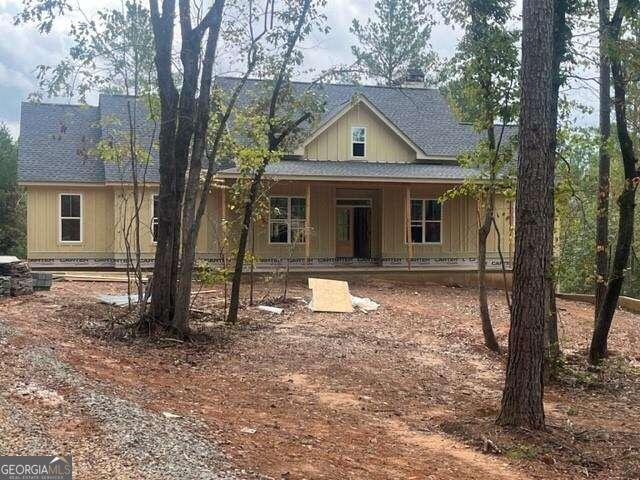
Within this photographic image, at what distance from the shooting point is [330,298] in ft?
52.2

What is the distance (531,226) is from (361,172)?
44.2ft

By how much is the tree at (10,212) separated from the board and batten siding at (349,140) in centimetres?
1491

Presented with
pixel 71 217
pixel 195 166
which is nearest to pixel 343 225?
pixel 71 217

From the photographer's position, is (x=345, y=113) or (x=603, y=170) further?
(x=345, y=113)

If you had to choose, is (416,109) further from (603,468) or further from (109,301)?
(603,468)

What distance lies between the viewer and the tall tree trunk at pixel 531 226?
702 centimetres

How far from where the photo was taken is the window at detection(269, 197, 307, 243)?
21469mm

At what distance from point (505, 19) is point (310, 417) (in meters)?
7.45

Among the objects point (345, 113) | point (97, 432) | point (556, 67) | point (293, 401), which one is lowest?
point (293, 401)

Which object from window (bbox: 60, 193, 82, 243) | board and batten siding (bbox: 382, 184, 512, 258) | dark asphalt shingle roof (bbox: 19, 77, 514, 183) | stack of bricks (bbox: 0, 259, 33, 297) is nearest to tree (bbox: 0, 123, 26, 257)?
dark asphalt shingle roof (bbox: 19, 77, 514, 183)

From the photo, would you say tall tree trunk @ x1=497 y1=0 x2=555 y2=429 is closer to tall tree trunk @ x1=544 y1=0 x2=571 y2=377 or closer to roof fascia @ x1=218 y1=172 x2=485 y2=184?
tall tree trunk @ x1=544 y1=0 x2=571 y2=377

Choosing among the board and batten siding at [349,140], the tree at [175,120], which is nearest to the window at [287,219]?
the board and batten siding at [349,140]

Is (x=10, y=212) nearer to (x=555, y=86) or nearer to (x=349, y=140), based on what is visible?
(x=349, y=140)

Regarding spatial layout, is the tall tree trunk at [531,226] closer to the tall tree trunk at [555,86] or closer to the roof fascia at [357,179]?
the tall tree trunk at [555,86]
